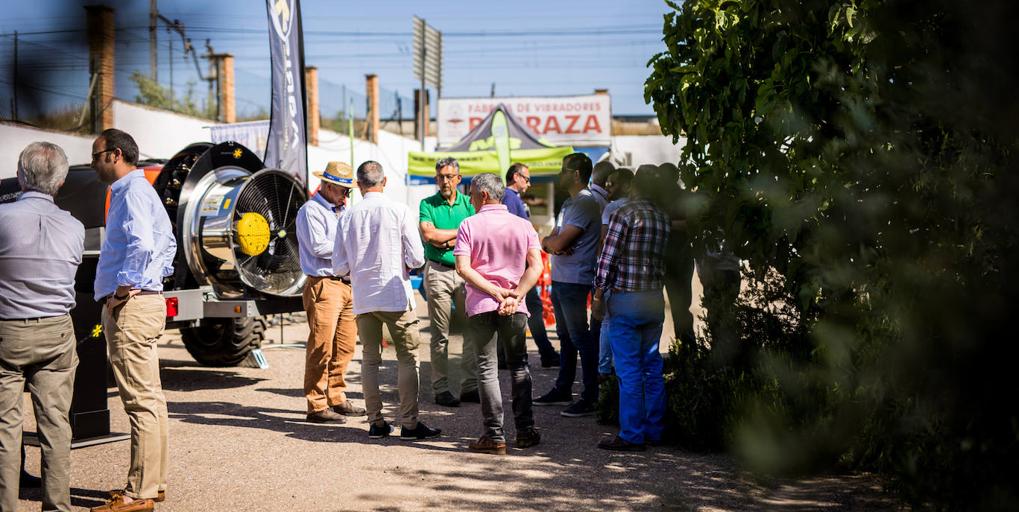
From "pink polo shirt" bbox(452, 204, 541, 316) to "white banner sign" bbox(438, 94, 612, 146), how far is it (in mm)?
22740

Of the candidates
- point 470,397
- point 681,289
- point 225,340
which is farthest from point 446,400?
point 225,340

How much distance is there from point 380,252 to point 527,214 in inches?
107

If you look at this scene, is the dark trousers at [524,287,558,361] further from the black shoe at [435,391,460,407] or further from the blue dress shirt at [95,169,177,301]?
the blue dress shirt at [95,169,177,301]

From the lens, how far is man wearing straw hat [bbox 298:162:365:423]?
723cm

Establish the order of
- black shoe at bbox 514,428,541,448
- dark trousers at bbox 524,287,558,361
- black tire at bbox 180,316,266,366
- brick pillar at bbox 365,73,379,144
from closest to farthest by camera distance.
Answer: black shoe at bbox 514,428,541,448, dark trousers at bbox 524,287,558,361, black tire at bbox 180,316,266,366, brick pillar at bbox 365,73,379,144

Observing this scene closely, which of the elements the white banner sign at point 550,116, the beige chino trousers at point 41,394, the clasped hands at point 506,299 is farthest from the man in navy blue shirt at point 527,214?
the white banner sign at point 550,116

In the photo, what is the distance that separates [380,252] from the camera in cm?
639

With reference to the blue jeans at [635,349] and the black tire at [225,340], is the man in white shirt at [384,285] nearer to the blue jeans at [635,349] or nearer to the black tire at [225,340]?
the blue jeans at [635,349]

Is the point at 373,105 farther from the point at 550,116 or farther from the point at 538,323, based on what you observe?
the point at 538,323

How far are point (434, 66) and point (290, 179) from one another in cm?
2298

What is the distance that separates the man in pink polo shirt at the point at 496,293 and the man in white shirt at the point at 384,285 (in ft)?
1.84

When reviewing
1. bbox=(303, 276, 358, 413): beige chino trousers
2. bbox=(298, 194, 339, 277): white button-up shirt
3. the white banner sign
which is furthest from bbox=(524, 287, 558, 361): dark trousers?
the white banner sign

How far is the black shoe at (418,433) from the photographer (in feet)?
21.3

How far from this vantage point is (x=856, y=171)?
5.46ft
